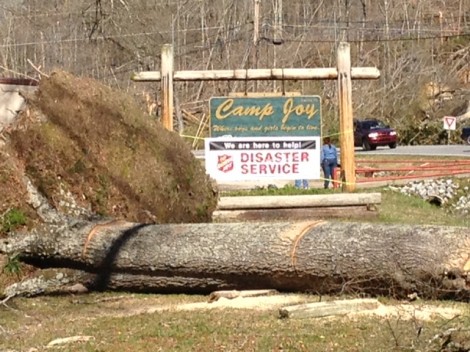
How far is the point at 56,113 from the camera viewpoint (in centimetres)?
1255

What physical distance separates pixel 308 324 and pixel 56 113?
5658 millimetres

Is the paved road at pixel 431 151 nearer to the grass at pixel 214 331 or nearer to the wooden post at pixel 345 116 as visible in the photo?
the wooden post at pixel 345 116

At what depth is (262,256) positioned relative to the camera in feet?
31.7

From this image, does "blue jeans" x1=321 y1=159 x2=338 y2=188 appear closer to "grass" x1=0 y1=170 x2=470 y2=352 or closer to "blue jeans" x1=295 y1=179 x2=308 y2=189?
"blue jeans" x1=295 y1=179 x2=308 y2=189

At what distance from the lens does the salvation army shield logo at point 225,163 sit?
16953mm

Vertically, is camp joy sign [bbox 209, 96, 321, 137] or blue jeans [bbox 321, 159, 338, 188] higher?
camp joy sign [bbox 209, 96, 321, 137]

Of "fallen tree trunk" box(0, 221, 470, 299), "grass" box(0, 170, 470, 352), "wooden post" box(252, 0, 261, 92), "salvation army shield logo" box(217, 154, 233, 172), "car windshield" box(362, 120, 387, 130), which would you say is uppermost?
"wooden post" box(252, 0, 261, 92)

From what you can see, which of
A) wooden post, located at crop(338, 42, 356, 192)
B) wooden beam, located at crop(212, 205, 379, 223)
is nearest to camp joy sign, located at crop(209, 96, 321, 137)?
wooden post, located at crop(338, 42, 356, 192)

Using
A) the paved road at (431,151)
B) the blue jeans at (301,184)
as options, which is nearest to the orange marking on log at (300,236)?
the blue jeans at (301,184)

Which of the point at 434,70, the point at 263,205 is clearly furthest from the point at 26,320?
the point at 434,70

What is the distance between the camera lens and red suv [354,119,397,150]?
4216 cm

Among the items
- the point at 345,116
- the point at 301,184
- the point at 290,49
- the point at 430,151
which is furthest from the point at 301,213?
the point at 290,49

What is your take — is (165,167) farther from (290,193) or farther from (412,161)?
(412,161)

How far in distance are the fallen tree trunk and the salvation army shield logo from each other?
5.83 m
